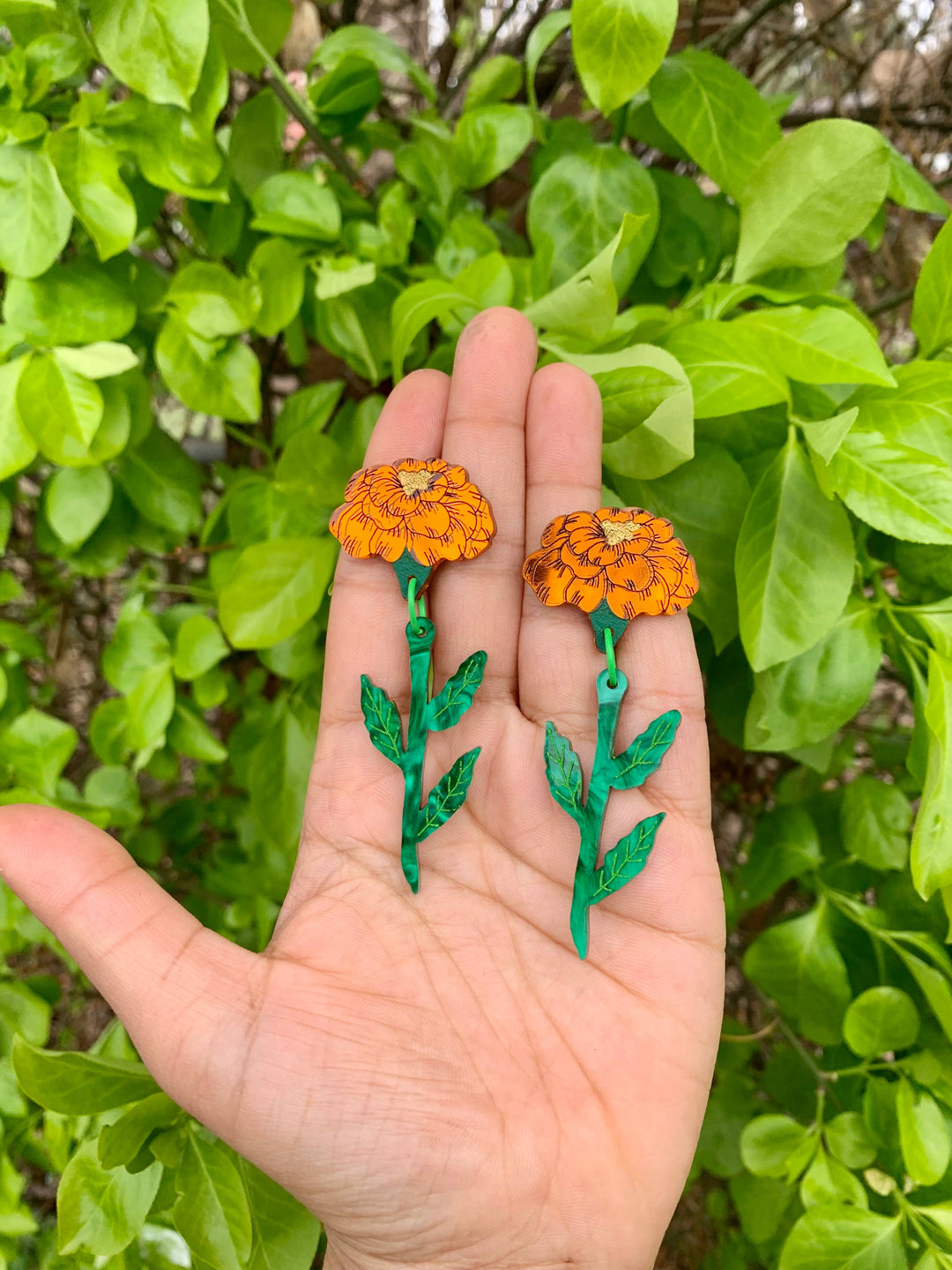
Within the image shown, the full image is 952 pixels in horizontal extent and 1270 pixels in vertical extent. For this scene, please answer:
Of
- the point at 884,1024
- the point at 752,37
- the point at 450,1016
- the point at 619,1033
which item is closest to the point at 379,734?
the point at 450,1016

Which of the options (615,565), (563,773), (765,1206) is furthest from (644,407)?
(765,1206)

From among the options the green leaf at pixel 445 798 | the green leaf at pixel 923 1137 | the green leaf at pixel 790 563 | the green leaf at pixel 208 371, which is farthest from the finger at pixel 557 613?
the green leaf at pixel 923 1137

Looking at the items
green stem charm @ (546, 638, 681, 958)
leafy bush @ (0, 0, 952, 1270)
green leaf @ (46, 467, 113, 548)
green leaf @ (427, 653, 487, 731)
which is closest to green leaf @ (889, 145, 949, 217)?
leafy bush @ (0, 0, 952, 1270)

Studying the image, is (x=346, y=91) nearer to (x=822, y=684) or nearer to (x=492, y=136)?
(x=492, y=136)

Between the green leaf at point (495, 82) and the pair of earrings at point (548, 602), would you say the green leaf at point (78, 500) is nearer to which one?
the pair of earrings at point (548, 602)

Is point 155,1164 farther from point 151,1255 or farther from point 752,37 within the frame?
point 752,37

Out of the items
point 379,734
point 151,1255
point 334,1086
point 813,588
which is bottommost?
point 151,1255

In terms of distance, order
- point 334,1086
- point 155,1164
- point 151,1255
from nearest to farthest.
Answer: point 334,1086, point 155,1164, point 151,1255

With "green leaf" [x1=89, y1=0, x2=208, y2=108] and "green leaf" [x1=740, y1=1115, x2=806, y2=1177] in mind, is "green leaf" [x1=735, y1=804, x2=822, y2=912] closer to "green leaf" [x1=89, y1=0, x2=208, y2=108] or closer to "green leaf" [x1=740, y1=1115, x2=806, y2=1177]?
"green leaf" [x1=740, y1=1115, x2=806, y2=1177]
